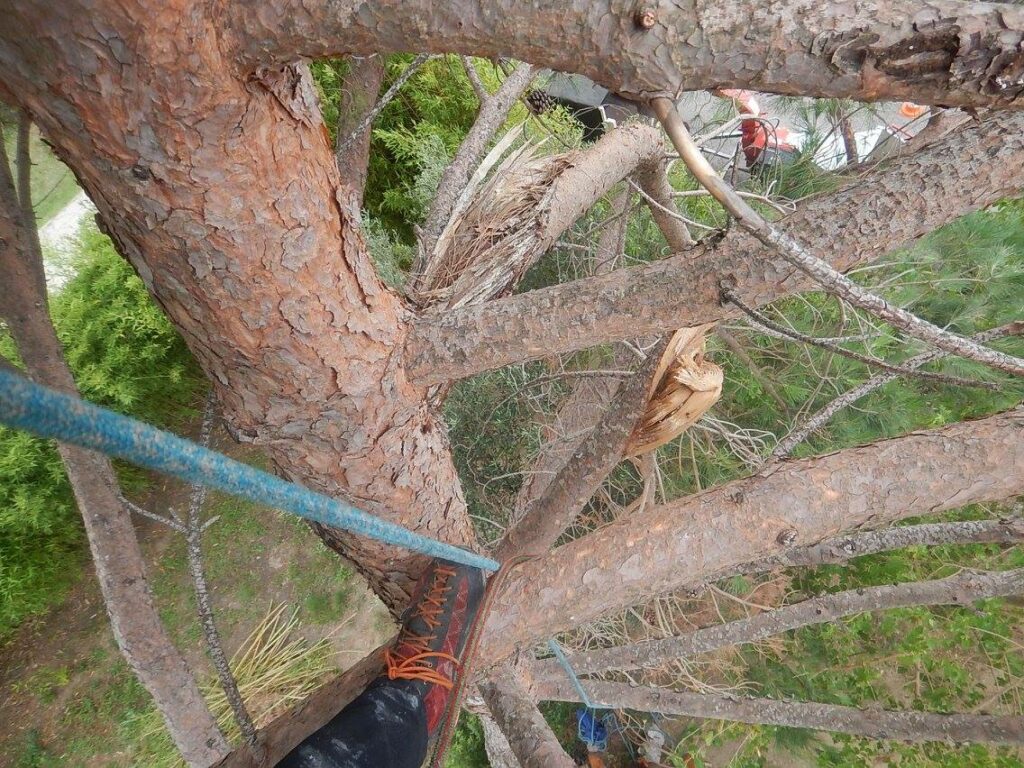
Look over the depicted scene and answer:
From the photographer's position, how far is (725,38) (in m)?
0.41

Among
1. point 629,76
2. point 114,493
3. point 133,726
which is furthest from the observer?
point 133,726

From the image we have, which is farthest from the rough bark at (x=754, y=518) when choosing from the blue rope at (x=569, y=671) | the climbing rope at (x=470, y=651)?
the blue rope at (x=569, y=671)

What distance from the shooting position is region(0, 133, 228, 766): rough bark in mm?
967

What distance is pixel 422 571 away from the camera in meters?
1.03

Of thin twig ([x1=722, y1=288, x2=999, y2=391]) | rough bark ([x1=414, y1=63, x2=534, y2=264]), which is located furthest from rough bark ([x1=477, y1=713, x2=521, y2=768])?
thin twig ([x1=722, y1=288, x2=999, y2=391])

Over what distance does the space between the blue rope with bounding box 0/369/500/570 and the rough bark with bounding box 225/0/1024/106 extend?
321 mm

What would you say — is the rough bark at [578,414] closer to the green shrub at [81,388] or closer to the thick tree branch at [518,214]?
the thick tree branch at [518,214]

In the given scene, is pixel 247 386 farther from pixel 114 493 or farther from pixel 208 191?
pixel 114 493

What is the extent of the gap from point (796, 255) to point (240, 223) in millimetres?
496

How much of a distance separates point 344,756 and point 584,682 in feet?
2.36

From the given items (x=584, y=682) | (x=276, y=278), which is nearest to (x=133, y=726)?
(x=584, y=682)

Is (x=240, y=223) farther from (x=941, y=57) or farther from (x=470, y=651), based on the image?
(x=470, y=651)

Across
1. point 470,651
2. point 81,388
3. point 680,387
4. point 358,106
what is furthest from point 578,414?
point 81,388

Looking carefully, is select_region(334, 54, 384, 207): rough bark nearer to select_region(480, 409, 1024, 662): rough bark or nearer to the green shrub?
the green shrub
